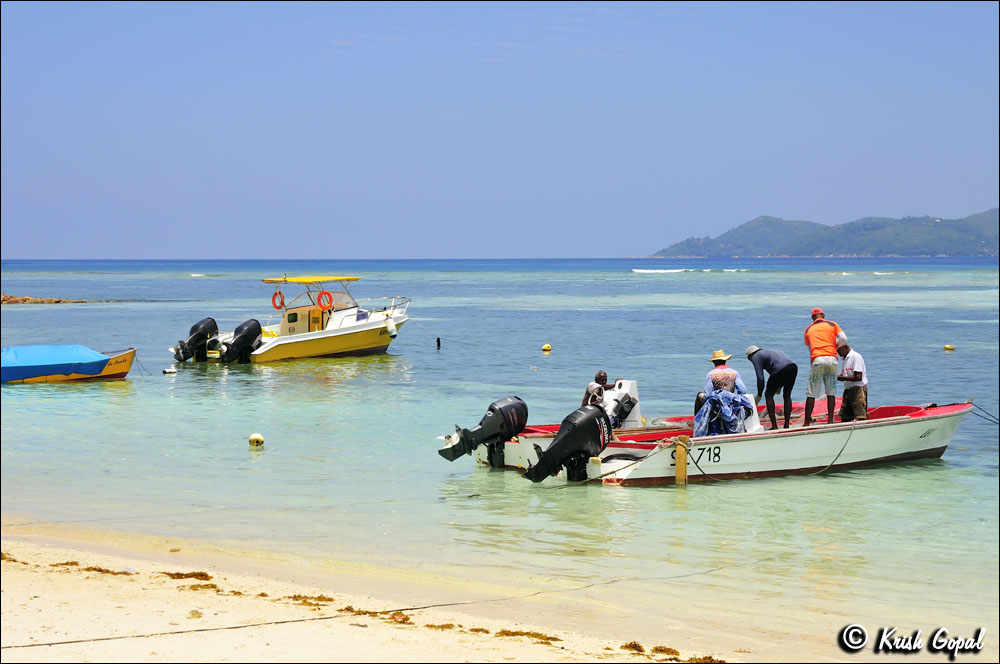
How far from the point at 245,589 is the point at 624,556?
13.0 feet

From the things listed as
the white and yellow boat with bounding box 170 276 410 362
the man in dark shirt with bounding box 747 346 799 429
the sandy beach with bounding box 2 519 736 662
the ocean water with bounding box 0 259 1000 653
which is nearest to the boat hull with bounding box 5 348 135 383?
the ocean water with bounding box 0 259 1000 653

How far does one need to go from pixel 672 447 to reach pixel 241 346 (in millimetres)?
21498

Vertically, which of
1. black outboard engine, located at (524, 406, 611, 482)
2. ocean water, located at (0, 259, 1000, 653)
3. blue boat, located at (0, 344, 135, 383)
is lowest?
ocean water, located at (0, 259, 1000, 653)

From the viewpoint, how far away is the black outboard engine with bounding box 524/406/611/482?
14.1 meters

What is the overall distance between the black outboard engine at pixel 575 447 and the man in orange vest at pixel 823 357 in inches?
140

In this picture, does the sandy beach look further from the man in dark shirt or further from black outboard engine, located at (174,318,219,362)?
black outboard engine, located at (174,318,219,362)

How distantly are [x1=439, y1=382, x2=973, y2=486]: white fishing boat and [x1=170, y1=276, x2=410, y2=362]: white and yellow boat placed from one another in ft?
57.5

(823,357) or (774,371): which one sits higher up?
(823,357)

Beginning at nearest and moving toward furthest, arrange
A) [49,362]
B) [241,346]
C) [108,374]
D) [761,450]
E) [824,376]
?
[761,450]
[824,376]
[49,362]
[108,374]
[241,346]

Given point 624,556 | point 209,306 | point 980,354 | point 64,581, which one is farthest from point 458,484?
point 209,306

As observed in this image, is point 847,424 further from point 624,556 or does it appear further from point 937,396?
point 937,396

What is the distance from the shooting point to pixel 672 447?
46.9ft

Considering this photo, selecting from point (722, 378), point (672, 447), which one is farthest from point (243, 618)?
point (722, 378)

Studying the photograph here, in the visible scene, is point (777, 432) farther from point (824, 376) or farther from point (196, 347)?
point (196, 347)
